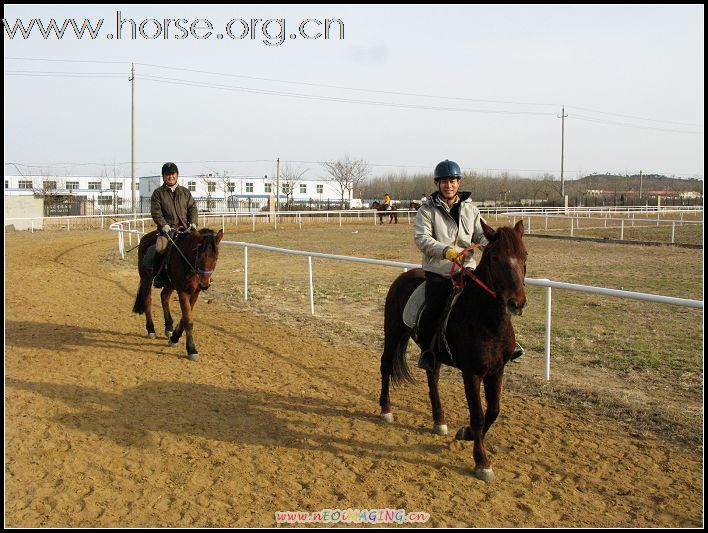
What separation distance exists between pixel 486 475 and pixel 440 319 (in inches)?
49.3

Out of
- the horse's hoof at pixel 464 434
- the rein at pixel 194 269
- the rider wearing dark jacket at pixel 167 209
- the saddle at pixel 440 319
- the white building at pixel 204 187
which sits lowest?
the horse's hoof at pixel 464 434

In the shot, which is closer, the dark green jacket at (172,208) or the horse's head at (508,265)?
the horse's head at (508,265)

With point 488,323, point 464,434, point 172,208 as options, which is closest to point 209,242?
point 172,208

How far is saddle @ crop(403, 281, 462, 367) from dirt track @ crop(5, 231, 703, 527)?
2.70 feet

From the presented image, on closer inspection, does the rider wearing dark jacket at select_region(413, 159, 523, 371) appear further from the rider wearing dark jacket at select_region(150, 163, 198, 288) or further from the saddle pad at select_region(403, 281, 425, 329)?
the rider wearing dark jacket at select_region(150, 163, 198, 288)

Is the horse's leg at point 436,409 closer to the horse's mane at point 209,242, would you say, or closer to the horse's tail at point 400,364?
the horse's tail at point 400,364

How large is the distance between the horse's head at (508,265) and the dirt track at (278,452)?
141 cm

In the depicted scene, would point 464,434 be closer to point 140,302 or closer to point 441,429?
point 441,429

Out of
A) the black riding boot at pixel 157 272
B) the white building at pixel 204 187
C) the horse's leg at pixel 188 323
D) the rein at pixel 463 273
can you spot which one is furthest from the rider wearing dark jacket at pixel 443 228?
the white building at pixel 204 187

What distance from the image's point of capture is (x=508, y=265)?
4145 millimetres

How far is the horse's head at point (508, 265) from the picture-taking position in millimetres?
4102

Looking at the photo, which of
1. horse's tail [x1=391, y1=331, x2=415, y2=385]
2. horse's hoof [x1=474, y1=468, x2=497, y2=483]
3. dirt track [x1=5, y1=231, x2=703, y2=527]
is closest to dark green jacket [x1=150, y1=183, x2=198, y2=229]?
dirt track [x1=5, y1=231, x2=703, y2=527]

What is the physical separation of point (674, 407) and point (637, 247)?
18.4 meters

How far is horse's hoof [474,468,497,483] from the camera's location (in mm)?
4445
